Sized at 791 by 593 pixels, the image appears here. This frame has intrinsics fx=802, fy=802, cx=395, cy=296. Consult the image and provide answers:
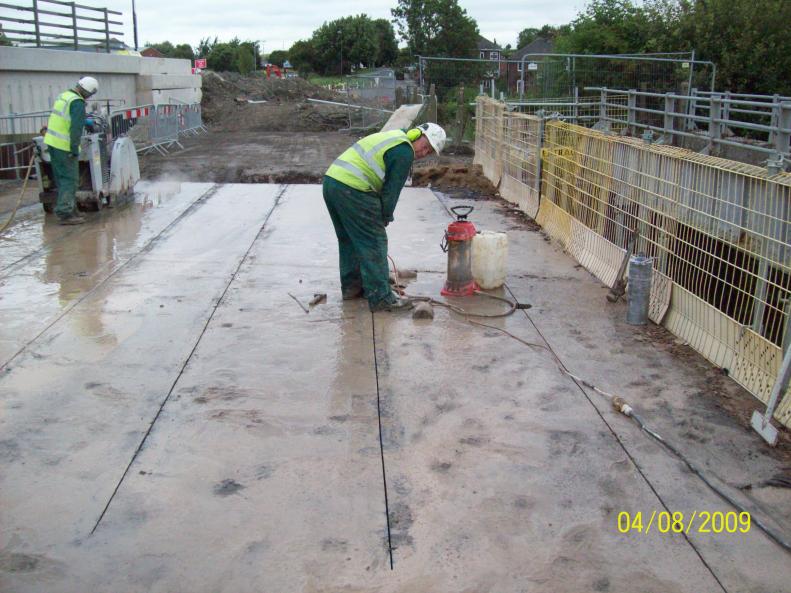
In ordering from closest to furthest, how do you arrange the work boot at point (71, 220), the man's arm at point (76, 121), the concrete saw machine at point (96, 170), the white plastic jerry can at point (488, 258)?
the white plastic jerry can at point (488, 258) → the man's arm at point (76, 121) → the work boot at point (71, 220) → the concrete saw machine at point (96, 170)

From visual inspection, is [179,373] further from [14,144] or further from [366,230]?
Answer: [14,144]

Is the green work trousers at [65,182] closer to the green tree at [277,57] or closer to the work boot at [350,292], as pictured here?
the work boot at [350,292]

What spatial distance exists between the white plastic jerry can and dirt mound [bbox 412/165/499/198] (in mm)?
6243

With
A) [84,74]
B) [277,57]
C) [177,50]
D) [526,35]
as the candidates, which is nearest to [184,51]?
[177,50]

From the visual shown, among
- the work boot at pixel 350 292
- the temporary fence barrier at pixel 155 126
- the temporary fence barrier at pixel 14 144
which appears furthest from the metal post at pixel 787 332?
the temporary fence barrier at pixel 155 126

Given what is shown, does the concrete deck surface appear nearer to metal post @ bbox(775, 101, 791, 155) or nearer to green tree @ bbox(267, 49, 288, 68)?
metal post @ bbox(775, 101, 791, 155)

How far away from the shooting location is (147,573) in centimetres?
336

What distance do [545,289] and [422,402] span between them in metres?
3.07

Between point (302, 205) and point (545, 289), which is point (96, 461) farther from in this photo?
point (302, 205)

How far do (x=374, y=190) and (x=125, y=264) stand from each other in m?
3.24

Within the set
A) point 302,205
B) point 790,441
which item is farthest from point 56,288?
A: point 790,441

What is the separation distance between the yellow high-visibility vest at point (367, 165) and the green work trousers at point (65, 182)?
526cm
